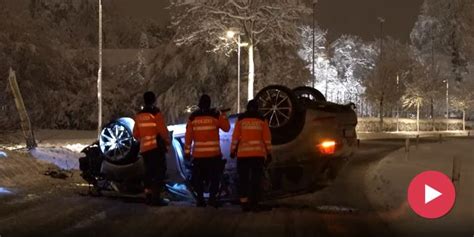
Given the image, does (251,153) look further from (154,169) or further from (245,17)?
(245,17)

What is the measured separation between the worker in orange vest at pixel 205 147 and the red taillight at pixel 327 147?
1516mm

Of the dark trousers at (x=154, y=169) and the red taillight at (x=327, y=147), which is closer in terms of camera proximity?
the red taillight at (x=327, y=147)

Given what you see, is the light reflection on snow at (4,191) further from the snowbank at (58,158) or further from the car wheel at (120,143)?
the snowbank at (58,158)

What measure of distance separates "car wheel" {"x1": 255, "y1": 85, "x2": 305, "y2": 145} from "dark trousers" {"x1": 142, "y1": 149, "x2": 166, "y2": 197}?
1.83 m

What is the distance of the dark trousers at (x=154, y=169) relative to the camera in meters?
10.7

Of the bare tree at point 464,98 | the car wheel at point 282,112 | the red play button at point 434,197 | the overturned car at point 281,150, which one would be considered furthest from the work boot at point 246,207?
the bare tree at point 464,98

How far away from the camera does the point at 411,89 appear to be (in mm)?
70062

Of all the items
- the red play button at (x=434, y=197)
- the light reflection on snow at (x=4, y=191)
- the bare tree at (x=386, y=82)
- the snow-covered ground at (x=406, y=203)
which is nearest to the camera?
the snow-covered ground at (x=406, y=203)

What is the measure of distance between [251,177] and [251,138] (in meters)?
0.62

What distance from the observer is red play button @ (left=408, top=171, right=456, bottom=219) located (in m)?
10.2

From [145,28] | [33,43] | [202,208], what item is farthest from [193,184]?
[145,28]

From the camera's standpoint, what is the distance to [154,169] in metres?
10.7

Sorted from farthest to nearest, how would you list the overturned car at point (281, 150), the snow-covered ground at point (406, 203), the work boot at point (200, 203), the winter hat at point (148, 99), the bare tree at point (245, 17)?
the bare tree at point (245, 17) → the winter hat at point (148, 99) → the work boot at point (200, 203) → the overturned car at point (281, 150) → the snow-covered ground at point (406, 203)

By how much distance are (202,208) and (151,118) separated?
1689 mm
